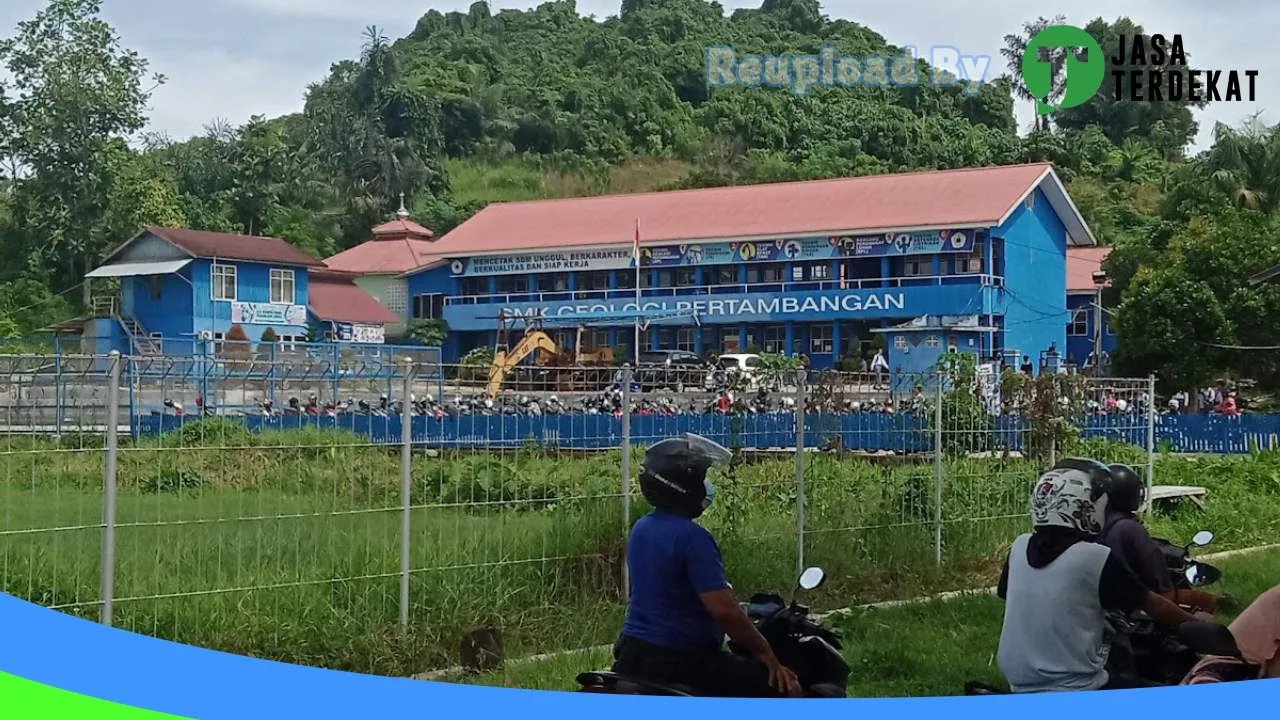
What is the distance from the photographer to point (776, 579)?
575cm

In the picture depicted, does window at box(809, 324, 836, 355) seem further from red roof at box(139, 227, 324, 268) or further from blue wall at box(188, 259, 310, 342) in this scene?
blue wall at box(188, 259, 310, 342)

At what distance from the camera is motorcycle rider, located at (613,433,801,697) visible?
10.1 ft

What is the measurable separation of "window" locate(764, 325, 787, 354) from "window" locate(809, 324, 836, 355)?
0.19 meters

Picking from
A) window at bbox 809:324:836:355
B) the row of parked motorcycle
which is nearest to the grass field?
window at bbox 809:324:836:355

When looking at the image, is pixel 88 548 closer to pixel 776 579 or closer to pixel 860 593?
pixel 776 579

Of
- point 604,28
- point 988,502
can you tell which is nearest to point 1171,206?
point 988,502

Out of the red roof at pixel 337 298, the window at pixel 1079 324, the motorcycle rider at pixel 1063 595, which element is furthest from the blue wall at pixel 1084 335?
the motorcycle rider at pixel 1063 595

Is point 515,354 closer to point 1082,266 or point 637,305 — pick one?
point 637,305

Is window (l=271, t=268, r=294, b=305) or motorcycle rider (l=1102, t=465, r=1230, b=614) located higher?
window (l=271, t=268, r=294, b=305)

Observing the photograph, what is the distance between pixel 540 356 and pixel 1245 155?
3.09 metres

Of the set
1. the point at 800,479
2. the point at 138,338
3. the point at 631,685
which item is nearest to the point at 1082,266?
the point at 800,479

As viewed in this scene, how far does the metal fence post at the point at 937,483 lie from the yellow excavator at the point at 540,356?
1689mm

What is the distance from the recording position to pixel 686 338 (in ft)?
19.0

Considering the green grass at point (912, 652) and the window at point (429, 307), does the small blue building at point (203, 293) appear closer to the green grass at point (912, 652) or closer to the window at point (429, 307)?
the window at point (429, 307)
